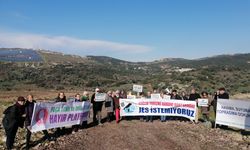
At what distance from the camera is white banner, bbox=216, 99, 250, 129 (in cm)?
1749

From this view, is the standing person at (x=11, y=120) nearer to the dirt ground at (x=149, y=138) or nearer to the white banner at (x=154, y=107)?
the dirt ground at (x=149, y=138)

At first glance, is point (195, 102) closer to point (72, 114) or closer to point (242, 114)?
point (242, 114)

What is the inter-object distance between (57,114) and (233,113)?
A: 8.58 meters

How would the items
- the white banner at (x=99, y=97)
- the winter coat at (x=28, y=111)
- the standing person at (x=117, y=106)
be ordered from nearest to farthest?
1. the winter coat at (x=28, y=111)
2. the white banner at (x=99, y=97)
3. the standing person at (x=117, y=106)

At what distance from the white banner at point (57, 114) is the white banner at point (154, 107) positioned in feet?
12.0

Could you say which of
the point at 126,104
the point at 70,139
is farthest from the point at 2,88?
the point at 70,139

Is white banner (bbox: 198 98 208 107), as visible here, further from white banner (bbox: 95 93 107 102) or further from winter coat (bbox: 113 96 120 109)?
white banner (bbox: 95 93 107 102)

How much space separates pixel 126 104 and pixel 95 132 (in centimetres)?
500

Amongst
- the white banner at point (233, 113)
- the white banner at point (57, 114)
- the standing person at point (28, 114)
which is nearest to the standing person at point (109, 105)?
the white banner at point (57, 114)

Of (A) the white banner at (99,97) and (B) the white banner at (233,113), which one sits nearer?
(B) the white banner at (233,113)

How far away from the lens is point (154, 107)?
21656 mm

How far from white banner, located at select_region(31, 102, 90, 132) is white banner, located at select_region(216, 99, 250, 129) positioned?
6.75 m

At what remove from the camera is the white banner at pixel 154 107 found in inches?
846

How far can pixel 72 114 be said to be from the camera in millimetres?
16812
